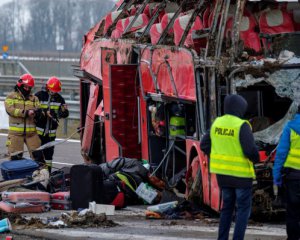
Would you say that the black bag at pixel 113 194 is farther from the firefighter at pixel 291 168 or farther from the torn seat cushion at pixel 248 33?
the firefighter at pixel 291 168

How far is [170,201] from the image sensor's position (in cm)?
1249

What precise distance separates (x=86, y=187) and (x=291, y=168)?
348cm

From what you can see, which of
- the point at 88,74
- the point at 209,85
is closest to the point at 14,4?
the point at 88,74

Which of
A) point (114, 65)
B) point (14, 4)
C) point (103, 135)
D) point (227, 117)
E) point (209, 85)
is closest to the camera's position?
point (227, 117)

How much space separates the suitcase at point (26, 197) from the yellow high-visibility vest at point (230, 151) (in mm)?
3542

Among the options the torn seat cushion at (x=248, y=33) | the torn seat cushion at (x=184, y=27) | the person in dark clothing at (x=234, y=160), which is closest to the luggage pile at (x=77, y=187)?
the torn seat cushion at (x=184, y=27)

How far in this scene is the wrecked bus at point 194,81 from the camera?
36.3ft

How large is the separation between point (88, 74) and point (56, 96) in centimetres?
87

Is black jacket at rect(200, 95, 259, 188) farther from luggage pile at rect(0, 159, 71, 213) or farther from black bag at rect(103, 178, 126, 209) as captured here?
luggage pile at rect(0, 159, 71, 213)

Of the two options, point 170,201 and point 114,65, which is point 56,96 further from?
point 170,201

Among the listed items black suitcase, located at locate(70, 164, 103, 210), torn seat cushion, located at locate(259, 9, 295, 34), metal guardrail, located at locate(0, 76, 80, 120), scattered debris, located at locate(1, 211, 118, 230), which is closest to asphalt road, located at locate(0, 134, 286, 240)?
scattered debris, located at locate(1, 211, 118, 230)

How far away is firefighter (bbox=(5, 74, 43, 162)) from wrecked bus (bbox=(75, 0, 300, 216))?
101 centimetres

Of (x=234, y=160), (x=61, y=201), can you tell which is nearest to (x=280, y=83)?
(x=234, y=160)

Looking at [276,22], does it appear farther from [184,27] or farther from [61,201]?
[61,201]
